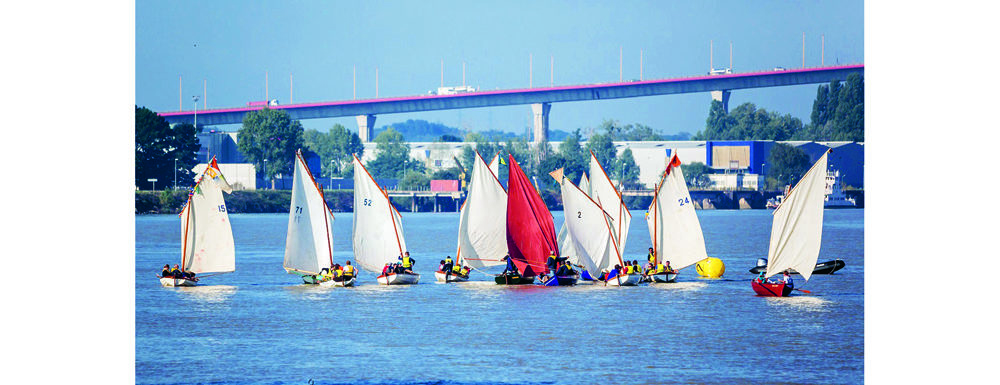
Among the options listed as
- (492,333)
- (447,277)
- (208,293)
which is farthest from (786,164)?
(492,333)

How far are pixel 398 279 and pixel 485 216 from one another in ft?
15.6

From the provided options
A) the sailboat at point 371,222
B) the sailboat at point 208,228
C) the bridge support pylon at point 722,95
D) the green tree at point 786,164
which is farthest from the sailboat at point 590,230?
the green tree at point 786,164

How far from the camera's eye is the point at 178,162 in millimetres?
144000

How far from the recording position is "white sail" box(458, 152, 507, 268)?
2128 inches

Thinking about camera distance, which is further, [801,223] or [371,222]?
[371,222]

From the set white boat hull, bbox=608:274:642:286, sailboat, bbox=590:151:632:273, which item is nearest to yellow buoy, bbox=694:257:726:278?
sailboat, bbox=590:151:632:273

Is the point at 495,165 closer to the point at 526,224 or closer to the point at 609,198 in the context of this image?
the point at 609,198

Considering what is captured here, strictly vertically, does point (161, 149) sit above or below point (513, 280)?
above

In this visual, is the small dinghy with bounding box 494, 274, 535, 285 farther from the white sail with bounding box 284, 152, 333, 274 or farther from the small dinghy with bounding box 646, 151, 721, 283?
the white sail with bounding box 284, 152, 333, 274

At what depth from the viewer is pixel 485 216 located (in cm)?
5406
